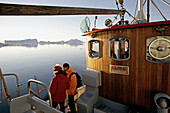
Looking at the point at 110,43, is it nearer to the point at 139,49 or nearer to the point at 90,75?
the point at 139,49

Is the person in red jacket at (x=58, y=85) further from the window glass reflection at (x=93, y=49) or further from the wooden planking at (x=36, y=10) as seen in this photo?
the wooden planking at (x=36, y=10)

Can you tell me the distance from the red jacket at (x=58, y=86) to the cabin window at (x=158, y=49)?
9.38ft

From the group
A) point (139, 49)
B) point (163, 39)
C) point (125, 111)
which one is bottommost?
point (125, 111)

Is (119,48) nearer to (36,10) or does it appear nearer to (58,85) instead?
(58,85)

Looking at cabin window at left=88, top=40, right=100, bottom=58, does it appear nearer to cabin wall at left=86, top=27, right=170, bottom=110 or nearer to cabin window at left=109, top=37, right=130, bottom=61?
cabin wall at left=86, top=27, right=170, bottom=110

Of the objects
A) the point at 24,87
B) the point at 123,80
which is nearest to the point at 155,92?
the point at 123,80

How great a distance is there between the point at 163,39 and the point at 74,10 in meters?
2.70

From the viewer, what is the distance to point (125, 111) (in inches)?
146

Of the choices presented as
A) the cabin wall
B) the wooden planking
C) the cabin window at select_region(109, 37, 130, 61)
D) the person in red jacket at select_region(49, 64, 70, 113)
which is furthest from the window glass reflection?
the wooden planking

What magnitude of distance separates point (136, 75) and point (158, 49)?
1052 mm

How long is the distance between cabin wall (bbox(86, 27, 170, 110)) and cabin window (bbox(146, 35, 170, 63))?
0.11 meters

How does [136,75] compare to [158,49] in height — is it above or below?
below

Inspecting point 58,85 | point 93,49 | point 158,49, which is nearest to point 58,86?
point 58,85

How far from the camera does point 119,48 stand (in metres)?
3.79
